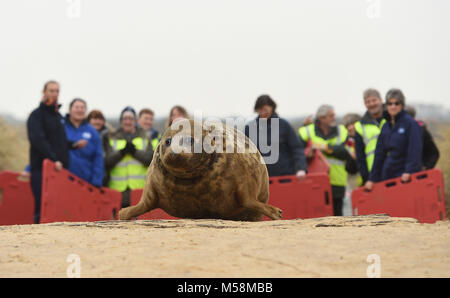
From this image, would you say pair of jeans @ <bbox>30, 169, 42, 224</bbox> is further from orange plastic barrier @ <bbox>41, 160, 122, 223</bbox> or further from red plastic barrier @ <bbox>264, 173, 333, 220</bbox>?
red plastic barrier @ <bbox>264, 173, 333, 220</bbox>

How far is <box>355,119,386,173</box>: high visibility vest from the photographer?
283 inches

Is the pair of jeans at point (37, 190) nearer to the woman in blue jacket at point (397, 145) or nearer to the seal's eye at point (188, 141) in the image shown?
the seal's eye at point (188, 141)

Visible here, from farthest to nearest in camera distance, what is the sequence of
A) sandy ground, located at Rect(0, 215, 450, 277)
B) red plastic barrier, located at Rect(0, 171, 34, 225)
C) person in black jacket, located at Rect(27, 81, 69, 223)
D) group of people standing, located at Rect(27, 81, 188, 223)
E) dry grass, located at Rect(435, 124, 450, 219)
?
dry grass, located at Rect(435, 124, 450, 219), red plastic barrier, located at Rect(0, 171, 34, 225), group of people standing, located at Rect(27, 81, 188, 223), person in black jacket, located at Rect(27, 81, 69, 223), sandy ground, located at Rect(0, 215, 450, 277)

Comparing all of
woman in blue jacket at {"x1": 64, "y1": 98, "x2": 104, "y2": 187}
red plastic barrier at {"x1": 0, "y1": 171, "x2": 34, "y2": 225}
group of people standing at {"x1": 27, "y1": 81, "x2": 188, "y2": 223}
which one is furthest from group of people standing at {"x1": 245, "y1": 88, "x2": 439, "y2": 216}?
red plastic barrier at {"x1": 0, "y1": 171, "x2": 34, "y2": 225}

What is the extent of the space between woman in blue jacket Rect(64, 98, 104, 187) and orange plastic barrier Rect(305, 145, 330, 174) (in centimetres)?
277

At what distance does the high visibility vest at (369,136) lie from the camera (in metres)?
7.19

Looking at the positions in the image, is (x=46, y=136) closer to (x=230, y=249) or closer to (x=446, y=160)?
(x=230, y=249)

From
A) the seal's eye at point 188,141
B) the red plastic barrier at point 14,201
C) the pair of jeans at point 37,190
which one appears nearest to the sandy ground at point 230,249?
the seal's eye at point 188,141

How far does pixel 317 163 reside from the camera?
777 cm

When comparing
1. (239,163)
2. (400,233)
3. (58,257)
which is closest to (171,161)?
(239,163)

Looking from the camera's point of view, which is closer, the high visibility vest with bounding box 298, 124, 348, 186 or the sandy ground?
the sandy ground

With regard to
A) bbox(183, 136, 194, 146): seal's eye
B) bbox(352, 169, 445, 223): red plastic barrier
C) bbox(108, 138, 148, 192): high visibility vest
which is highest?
bbox(183, 136, 194, 146): seal's eye

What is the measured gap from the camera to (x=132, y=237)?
12.2 feet
